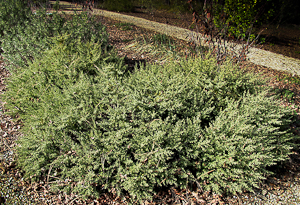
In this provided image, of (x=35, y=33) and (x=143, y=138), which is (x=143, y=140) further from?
(x=35, y=33)

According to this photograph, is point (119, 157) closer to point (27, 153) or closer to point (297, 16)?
point (27, 153)

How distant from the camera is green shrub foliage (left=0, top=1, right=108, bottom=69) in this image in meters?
4.44

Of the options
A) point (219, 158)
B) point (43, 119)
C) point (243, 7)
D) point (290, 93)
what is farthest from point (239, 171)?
point (243, 7)

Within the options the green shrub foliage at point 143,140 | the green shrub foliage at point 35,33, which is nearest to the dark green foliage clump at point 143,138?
the green shrub foliage at point 143,140

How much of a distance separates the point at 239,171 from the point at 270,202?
0.79 m

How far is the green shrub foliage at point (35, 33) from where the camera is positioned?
4441 millimetres

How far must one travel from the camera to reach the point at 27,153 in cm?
266

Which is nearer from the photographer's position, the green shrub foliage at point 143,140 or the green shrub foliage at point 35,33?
the green shrub foliage at point 143,140

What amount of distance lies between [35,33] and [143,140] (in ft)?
12.8

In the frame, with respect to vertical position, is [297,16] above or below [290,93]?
above

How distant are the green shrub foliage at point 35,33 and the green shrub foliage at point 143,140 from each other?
157cm

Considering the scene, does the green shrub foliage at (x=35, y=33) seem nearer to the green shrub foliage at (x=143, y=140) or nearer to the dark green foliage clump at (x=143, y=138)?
the dark green foliage clump at (x=143, y=138)

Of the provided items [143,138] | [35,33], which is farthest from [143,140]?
[35,33]

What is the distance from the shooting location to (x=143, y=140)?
97.2 inches
